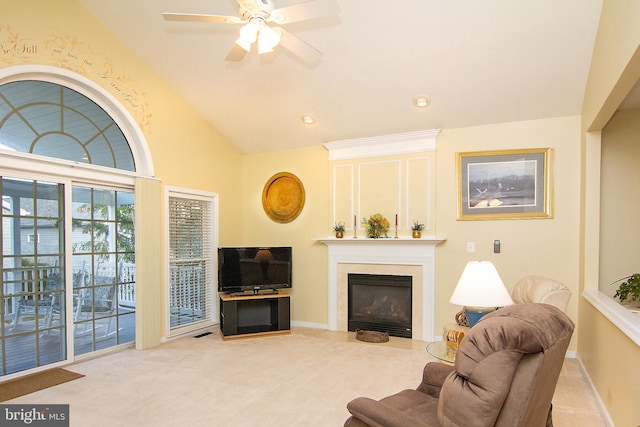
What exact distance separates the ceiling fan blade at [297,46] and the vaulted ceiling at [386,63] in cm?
68

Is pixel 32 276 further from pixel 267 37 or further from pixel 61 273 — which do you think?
pixel 267 37

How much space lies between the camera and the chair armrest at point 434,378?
217cm

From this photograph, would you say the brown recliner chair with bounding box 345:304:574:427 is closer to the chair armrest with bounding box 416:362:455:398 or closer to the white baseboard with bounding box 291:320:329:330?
the chair armrest with bounding box 416:362:455:398

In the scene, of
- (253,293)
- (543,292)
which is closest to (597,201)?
(543,292)

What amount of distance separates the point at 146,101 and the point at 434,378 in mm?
4053

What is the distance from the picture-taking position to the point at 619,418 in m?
Answer: 2.42

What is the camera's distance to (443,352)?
9.01ft

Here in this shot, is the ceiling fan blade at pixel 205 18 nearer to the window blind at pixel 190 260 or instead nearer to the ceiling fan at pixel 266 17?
the ceiling fan at pixel 266 17

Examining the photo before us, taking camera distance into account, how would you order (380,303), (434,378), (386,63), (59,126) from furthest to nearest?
(380,303) → (386,63) → (59,126) → (434,378)

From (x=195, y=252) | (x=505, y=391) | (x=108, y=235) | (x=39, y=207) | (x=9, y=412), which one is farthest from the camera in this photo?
(x=195, y=252)

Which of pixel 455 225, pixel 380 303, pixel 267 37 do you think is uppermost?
pixel 267 37

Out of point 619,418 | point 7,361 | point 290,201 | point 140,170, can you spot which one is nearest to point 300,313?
point 290,201

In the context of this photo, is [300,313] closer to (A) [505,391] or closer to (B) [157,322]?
(B) [157,322]

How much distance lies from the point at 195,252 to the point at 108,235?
120 cm
